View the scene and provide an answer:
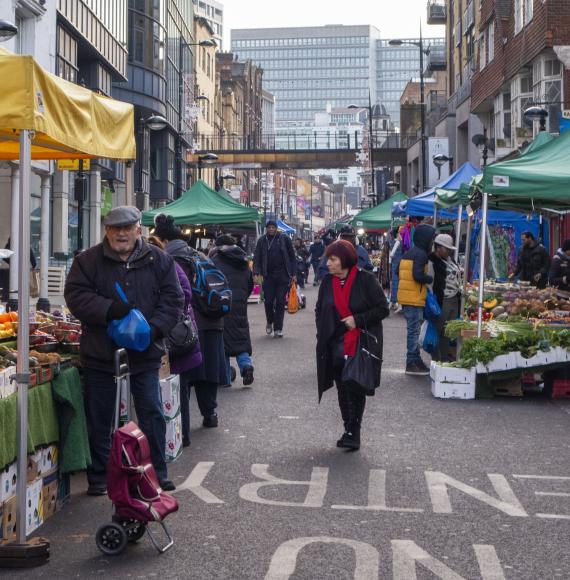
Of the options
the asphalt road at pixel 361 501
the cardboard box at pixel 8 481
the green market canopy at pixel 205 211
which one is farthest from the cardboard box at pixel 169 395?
the green market canopy at pixel 205 211

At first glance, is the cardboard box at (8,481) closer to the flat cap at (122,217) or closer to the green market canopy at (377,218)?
the flat cap at (122,217)

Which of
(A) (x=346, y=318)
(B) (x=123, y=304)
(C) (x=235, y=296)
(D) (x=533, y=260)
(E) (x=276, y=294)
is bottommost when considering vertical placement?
(A) (x=346, y=318)

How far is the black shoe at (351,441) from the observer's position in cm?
813

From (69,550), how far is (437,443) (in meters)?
3.93

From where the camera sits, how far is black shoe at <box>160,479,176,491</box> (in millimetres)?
6588

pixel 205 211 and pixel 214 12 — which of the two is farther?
pixel 214 12

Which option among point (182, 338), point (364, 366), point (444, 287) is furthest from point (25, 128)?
point (444, 287)

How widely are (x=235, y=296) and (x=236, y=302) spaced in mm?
94

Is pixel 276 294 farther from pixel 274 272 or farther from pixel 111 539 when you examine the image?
pixel 111 539

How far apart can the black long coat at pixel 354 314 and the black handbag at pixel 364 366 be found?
50mm

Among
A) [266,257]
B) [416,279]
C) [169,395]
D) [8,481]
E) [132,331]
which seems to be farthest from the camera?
[266,257]

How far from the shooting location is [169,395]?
24.4 feet

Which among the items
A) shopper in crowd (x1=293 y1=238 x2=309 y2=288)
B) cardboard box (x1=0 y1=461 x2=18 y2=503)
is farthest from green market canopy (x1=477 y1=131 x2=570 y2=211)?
shopper in crowd (x1=293 y1=238 x2=309 y2=288)

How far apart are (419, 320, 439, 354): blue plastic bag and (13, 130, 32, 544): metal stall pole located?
812 cm
